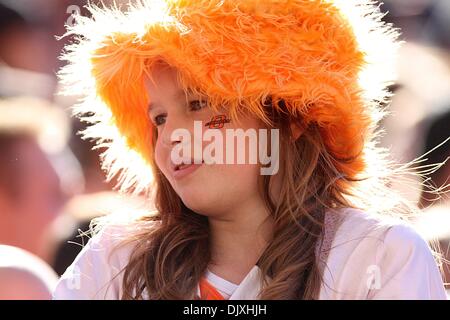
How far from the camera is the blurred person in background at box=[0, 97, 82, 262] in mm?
2449

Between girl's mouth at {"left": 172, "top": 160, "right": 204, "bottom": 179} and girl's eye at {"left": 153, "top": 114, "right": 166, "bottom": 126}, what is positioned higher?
girl's eye at {"left": 153, "top": 114, "right": 166, "bottom": 126}

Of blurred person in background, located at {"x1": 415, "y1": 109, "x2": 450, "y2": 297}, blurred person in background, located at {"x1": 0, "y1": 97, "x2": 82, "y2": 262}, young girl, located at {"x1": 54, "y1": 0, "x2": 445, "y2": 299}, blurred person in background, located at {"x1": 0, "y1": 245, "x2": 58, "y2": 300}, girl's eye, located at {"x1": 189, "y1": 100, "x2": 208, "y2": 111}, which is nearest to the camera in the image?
young girl, located at {"x1": 54, "y1": 0, "x2": 445, "y2": 299}

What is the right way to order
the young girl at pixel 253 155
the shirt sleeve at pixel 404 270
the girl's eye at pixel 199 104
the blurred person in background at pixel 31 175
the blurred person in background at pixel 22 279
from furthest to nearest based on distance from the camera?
the blurred person in background at pixel 31 175
the blurred person in background at pixel 22 279
the girl's eye at pixel 199 104
the young girl at pixel 253 155
the shirt sleeve at pixel 404 270

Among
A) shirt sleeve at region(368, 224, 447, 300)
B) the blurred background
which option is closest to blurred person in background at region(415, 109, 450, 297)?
the blurred background

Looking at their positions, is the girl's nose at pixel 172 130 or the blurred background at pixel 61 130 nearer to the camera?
the girl's nose at pixel 172 130

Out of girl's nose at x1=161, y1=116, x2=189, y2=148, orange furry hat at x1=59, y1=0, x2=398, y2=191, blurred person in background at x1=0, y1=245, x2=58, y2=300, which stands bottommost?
blurred person in background at x1=0, y1=245, x2=58, y2=300

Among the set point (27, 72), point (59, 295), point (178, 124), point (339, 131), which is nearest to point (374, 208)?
point (339, 131)

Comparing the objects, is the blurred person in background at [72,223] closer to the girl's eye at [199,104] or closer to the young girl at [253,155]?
the young girl at [253,155]

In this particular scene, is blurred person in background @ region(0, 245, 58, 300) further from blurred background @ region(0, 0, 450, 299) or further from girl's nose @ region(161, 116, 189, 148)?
girl's nose @ region(161, 116, 189, 148)

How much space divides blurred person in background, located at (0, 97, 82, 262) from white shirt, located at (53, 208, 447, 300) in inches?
30.8

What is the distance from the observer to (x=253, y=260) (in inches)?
66.6

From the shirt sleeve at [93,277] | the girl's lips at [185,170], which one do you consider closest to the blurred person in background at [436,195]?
the girl's lips at [185,170]

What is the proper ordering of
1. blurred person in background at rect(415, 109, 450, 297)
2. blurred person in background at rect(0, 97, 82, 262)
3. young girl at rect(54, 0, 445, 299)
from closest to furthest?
1. young girl at rect(54, 0, 445, 299)
2. blurred person in background at rect(415, 109, 450, 297)
3. blurred person in background at rect(0, 97, 82, 262)

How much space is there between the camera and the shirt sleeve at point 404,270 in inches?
57.7
